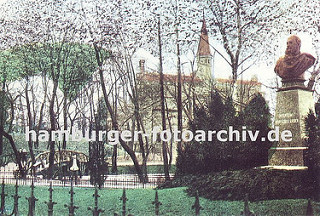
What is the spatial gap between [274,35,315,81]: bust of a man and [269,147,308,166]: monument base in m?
1.60

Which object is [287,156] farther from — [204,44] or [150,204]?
[204,44]

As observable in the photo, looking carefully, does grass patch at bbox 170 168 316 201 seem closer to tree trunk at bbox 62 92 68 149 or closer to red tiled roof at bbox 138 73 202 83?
tree trunk at bbox 62 92 68 149

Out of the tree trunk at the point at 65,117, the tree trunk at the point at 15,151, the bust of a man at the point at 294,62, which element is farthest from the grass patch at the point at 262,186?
the tree trunk at the point at 15,151

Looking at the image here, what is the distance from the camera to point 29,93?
1191cm

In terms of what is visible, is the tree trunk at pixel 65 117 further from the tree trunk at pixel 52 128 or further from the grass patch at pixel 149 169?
the grass patch at pixel 149 169

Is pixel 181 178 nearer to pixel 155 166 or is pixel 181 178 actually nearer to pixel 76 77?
pixel 155 166

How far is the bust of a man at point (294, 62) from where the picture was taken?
873 centimetres

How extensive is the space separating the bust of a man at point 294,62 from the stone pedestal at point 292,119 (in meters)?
0.16

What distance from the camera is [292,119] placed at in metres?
8.66

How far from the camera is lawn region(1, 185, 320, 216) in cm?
667

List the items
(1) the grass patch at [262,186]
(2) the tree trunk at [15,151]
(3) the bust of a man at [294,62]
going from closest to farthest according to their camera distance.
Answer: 1. (1) the grass patch at [262,186]
2. (3) the bust of a man at [294,62]
3. (2) the tree trunk at [15,151]

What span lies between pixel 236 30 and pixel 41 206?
6.66 meters

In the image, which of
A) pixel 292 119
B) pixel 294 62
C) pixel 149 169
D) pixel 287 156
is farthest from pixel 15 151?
pixel 294 62

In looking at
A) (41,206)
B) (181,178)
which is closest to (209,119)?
(181,178)
